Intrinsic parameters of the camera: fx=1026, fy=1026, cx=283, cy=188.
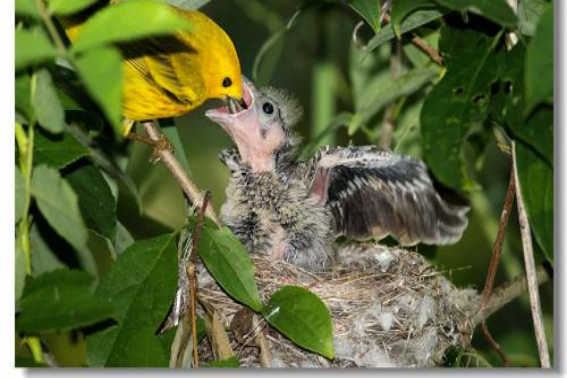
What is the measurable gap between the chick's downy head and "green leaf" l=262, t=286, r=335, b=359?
61cm

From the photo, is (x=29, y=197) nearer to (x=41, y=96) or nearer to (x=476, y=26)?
(x=41, y=96)

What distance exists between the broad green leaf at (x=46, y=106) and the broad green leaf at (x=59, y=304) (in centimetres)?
24

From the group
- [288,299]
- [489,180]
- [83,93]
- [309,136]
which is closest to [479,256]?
[489,180]

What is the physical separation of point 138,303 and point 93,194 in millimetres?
235

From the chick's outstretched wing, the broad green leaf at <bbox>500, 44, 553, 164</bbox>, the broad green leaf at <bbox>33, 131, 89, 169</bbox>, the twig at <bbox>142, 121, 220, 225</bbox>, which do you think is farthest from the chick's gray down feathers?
the broad green leaf at <bbox>33, 131, 89, 169</bbox>

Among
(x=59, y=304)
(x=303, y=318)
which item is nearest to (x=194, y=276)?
(x=303, y=318)

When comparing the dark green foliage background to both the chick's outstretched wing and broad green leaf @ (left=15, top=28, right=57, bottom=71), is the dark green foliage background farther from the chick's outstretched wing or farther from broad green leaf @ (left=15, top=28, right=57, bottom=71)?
the chick's outstretched wing

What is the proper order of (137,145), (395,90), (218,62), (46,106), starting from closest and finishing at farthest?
(46,106) < (218,62) < (395,90) < (137,145)

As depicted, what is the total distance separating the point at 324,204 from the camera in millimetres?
2529

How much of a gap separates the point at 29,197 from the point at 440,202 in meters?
1.05

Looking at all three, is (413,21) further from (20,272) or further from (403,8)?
(20,272)

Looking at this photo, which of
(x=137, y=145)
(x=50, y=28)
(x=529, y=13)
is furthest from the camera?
(x=137, y=145)

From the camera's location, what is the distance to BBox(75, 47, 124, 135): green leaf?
4.26 feet

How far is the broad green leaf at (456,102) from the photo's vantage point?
5.41ft
